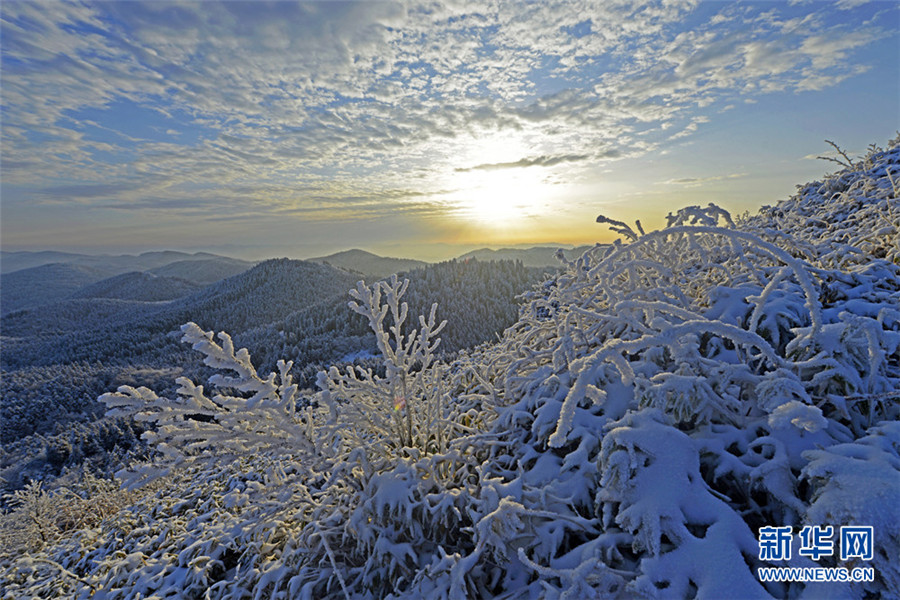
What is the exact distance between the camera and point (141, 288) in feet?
520

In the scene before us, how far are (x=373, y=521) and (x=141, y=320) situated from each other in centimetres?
10428

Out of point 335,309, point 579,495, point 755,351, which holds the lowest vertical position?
point 335,309

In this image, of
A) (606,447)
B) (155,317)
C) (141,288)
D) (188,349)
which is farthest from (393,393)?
(141,288)

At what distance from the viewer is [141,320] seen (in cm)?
8262

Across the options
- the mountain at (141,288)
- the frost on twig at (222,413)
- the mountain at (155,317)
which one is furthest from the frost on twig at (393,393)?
the mountain at (141,288)

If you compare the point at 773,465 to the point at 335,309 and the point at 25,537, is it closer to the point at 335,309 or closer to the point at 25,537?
the point at 25,537

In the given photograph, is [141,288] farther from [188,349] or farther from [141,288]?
[188,349]

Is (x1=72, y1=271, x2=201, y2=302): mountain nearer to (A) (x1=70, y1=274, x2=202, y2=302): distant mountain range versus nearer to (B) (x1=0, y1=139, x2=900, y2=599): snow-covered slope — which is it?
(A) (x1=70, y1=274, x2=202, y2=302): distant mountain range

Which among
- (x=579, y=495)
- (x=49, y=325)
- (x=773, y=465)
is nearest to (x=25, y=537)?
(x=579, y=495)

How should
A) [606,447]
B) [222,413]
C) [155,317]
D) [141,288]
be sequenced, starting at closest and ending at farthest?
[606,447]
[222,413]
[155,317]
[141,288]

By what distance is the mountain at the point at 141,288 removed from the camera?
154875 millimetres

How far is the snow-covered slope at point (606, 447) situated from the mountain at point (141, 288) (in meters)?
186

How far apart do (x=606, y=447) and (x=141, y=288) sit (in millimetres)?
204527

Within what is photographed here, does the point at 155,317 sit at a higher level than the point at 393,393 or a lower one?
lower
